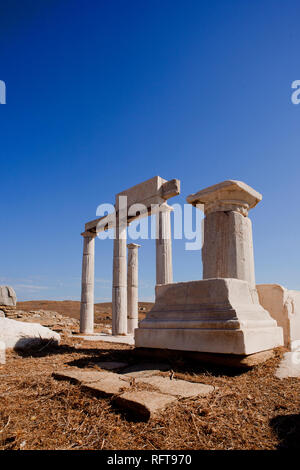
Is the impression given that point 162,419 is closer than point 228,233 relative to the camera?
Yes

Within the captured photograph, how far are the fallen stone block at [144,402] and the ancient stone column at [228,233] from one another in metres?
3.52

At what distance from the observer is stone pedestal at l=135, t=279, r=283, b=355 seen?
4.13 metres

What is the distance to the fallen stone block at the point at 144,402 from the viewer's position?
2.62 m

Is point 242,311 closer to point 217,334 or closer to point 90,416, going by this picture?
point 217,334

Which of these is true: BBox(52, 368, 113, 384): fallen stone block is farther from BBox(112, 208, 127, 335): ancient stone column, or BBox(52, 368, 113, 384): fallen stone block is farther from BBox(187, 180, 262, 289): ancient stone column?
BBox(112, 208, 127, 335): ancient stone column

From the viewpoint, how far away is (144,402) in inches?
107

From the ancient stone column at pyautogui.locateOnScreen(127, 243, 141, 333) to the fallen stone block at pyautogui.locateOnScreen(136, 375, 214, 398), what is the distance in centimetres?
1480

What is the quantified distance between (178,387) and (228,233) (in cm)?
362

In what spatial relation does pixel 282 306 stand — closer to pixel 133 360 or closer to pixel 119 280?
pixel 133 360

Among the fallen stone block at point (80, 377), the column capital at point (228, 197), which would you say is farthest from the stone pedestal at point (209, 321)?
the column capital at point (228, 197)

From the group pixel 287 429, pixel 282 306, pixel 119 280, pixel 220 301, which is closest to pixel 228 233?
pixel 220 301

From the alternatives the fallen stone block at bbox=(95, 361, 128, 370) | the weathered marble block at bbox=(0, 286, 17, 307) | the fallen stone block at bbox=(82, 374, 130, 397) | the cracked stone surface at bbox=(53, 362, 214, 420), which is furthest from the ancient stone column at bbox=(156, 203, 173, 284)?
the weathered marble block at bbox=(0, 286, 17, 307)

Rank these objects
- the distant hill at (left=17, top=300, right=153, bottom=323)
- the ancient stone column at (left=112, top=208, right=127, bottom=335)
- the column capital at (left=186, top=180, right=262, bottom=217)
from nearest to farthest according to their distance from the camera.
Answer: the column capital at (left=186, top=180, right=262, bottom=217) → the ancient stone column at (left=112, top=208, right=127, bottom=335) → the distant hill at (left=17, top=300, right=153, bottom=323)

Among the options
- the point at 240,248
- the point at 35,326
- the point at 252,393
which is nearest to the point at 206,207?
the point at 240,248
